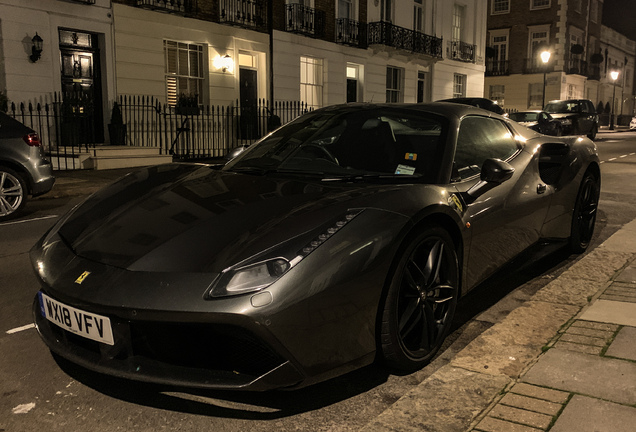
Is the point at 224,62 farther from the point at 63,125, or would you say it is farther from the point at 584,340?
the point at 584,340

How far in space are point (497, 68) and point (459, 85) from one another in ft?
57.0

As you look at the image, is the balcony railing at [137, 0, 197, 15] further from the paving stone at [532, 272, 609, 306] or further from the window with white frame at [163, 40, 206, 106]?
the paving stone at [532, 272, 609, 306]

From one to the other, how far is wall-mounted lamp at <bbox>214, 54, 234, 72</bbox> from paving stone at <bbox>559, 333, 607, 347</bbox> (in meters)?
16.8

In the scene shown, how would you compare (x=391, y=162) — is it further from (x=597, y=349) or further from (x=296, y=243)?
(x=597, y=349)

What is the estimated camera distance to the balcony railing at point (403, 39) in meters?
24.9

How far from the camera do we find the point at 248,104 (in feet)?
66.1

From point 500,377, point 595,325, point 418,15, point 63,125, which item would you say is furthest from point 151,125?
point 418,15

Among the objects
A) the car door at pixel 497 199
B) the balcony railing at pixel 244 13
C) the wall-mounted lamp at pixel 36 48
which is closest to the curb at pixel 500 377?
the car door at pixel 497 199

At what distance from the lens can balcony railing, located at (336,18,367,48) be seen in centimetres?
2361

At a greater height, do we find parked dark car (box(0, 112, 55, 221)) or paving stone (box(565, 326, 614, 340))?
parked dark car (box(0, 112, 55, 221))

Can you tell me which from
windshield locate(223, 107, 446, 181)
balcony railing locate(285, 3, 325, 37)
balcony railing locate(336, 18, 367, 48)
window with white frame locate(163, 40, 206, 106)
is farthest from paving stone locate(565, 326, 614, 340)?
balcony railing locate(336, 18, 367, 48)

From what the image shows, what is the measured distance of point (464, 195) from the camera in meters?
3.48

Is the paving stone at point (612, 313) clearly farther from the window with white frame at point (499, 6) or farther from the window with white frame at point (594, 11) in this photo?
the window with white frame at point (594, 11)

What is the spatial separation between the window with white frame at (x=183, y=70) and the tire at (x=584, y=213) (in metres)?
14.2
